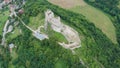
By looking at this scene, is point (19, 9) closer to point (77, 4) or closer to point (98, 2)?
point (77, 4)

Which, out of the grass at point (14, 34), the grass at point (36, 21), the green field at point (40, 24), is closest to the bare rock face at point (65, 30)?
the green field at point (40, 24)

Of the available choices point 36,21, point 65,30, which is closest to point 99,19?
point 65,30

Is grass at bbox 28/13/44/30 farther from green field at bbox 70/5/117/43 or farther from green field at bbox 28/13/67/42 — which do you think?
green field at bbox 70/5/117/43

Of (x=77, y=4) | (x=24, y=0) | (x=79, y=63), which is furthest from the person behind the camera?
(x=24, y=0)

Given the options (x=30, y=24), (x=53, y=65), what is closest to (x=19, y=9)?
(x=30, y=24)

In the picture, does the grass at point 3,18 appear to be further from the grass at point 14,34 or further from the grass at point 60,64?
the grass at point 60,64

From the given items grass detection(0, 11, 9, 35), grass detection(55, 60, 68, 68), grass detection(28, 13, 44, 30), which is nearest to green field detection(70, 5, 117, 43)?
grass detection(28, 13, 44, 30)
